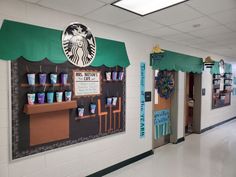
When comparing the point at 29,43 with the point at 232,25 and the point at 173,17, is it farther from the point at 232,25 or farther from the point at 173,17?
the point at 232,25

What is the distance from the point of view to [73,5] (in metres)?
2.33

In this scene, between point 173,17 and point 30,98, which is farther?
point 173,17

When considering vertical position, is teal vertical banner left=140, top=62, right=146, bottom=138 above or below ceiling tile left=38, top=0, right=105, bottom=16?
below

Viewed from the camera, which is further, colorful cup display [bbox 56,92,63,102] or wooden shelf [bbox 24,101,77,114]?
colorful cup display [bbox 56,92,63,102]

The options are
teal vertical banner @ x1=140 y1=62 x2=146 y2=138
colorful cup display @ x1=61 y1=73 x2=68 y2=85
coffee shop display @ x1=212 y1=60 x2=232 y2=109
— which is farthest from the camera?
coffee shop display @ x1=212 y1=60 x2=232 y2=109

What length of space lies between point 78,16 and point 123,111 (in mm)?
1779

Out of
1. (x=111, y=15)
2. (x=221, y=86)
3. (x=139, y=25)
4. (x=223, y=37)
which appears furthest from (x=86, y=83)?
(x=221, y=86)

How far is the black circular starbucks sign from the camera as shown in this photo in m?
2.60

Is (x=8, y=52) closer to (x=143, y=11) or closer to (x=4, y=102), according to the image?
(x=4, y=102)

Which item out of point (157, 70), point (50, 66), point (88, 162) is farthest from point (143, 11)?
point (88, 162)

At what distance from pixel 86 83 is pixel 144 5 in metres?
1.37

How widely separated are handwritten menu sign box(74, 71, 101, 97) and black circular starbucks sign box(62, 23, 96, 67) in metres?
0.15

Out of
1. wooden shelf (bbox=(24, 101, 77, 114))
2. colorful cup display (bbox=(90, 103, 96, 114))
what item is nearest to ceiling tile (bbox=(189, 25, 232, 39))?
colorful cup display (bbox=(90, 103, 96, 114))

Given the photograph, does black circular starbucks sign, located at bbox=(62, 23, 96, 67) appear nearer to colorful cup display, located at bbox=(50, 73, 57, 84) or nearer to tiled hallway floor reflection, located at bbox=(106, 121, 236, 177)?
colorful cup display, located at bbox=(50, 73, 57, 84)
